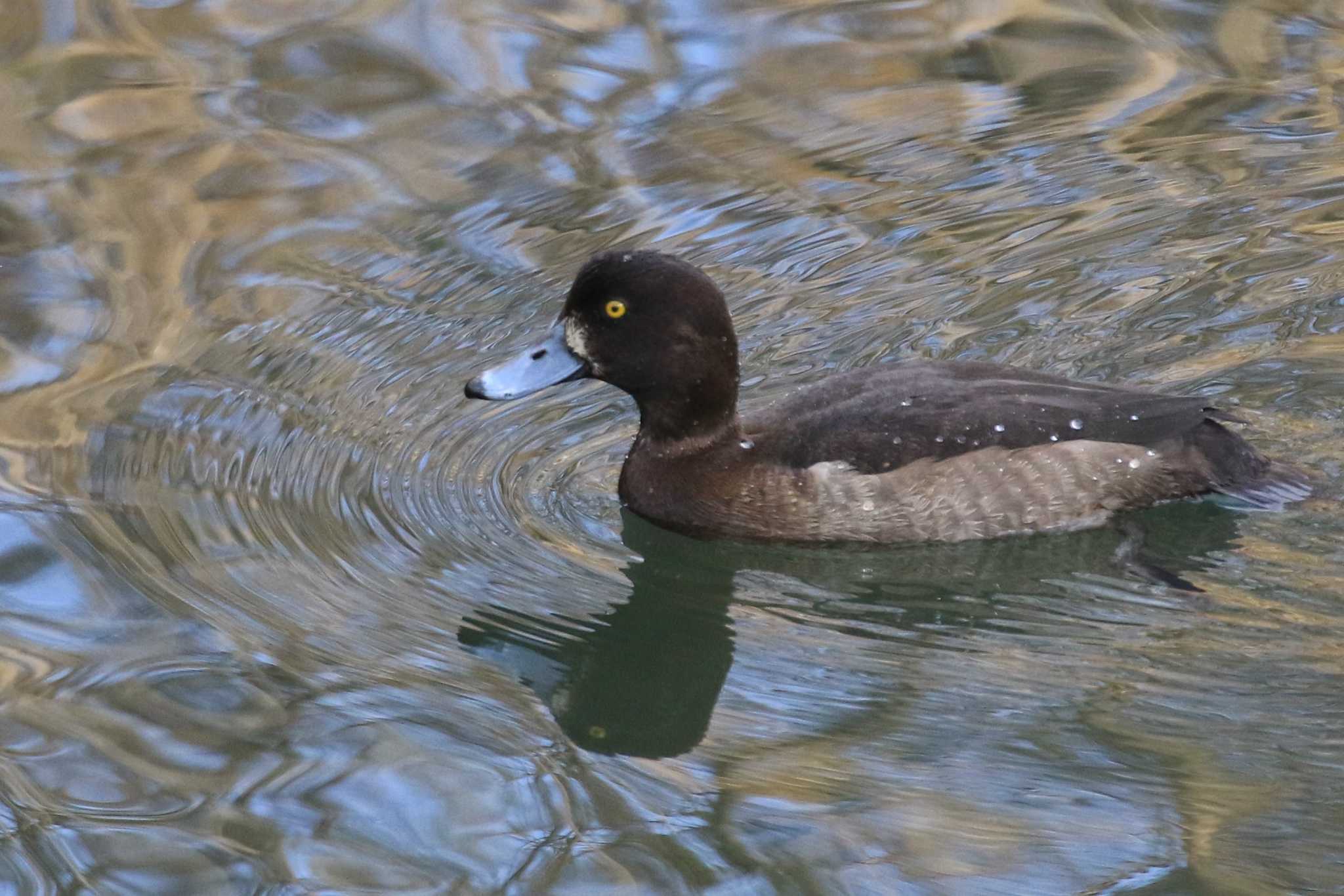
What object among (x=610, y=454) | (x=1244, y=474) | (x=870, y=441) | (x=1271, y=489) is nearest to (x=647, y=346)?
(x=610, y=454)

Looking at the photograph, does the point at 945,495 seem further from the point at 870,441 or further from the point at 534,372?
the point at 534,372

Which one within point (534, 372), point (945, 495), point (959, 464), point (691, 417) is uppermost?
point (534, 372)

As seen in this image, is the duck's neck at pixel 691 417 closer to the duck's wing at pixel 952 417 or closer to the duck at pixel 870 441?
the duck at pixel 870 441

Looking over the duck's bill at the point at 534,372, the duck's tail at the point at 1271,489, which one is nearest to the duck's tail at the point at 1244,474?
the duck's tail at the point at 1271,489

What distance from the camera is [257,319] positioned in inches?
Answer: 330

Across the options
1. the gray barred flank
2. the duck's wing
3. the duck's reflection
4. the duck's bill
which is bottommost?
the duck's reflection

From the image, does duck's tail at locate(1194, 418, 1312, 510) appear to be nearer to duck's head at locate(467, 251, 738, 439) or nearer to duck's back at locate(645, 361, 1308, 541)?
duck's back at locate(645, 361, 1308, 541)

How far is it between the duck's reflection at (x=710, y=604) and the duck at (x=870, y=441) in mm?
91

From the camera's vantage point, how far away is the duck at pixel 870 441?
6.87 metres

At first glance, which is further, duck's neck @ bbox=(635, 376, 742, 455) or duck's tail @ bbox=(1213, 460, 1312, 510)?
duck's neck @ bbox=(635, 376, 742, 455)

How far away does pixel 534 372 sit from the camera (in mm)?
7020

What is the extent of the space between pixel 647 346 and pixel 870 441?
2.91 feet

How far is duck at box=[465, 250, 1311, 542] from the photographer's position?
6.87 meters

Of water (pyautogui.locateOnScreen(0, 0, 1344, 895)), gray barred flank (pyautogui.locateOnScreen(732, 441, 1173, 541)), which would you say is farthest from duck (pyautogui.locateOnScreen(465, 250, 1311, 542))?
water (pyautogui.locateOnScreen(0, 0, 1344, 895))
